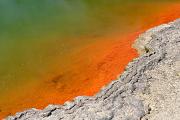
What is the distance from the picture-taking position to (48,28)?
10164 millimetres

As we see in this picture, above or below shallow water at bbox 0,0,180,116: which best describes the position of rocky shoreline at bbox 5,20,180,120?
below

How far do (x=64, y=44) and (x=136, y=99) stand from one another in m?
3.61

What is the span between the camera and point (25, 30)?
10070 millimetres

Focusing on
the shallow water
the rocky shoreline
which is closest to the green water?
the shallow water

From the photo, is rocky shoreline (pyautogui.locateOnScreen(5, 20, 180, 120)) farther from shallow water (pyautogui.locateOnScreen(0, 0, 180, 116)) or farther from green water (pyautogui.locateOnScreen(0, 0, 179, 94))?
green water (pyautogui.locateOnScreen(0, 0, 179, 94))

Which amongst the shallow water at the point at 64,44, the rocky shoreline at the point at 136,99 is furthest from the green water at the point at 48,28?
the rocky shoreline at the point at 136,99

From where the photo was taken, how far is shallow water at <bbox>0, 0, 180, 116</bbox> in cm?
775

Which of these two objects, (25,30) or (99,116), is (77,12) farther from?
(99,116)

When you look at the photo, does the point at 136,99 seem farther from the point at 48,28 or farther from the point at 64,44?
the point at 48,28

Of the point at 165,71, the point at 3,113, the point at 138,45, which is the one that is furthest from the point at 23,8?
the point at 165,71

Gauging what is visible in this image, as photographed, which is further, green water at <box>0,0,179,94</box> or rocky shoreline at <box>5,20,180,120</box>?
green water at <box>0,0,179,94</box>

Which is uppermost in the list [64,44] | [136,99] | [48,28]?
[48,28]

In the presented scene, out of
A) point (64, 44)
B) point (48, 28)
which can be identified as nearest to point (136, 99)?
point (64, 44)

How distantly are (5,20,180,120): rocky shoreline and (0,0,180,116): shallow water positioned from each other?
3.18ft
